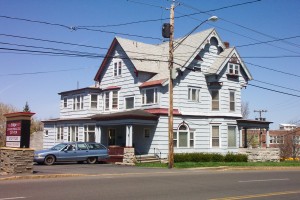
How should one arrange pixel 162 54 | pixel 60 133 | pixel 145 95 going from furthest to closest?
pixel 60 133, pixel 162 54, pixel 145 95

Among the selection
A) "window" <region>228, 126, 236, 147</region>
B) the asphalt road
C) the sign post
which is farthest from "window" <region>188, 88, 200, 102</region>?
the asphalt road

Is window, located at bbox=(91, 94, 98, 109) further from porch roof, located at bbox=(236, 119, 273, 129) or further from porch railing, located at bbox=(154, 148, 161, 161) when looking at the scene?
porch roof, located at bbox=(236, 119, 273, 129)

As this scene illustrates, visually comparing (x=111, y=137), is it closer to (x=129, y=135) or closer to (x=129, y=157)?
(x=129, y=135)

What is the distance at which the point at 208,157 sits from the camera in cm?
3334

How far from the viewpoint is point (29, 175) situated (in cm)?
1817

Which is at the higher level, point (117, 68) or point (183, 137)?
point (117, 68)

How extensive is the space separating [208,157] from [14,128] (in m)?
18.0

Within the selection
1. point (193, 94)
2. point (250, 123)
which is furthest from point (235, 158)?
→ point (193, 94)

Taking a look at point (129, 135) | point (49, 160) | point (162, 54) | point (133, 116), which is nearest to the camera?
point (49, 160)

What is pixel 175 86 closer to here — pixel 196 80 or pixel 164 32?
pixel 196 80

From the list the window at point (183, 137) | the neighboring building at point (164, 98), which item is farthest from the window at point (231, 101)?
the window at point (183, 137)

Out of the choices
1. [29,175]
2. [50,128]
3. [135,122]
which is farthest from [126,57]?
[29,175]

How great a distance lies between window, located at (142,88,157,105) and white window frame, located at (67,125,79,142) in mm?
8995

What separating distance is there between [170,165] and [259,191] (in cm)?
1205
